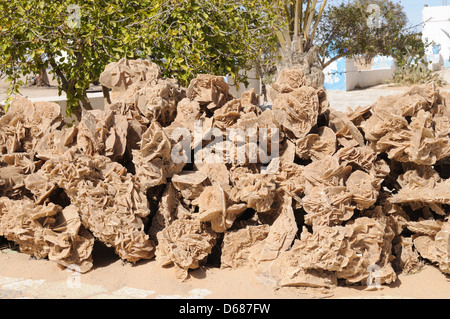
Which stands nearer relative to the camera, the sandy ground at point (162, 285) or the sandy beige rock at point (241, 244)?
the sandy ground at point (162, 285)

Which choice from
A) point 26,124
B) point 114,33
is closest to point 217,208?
point 26,124

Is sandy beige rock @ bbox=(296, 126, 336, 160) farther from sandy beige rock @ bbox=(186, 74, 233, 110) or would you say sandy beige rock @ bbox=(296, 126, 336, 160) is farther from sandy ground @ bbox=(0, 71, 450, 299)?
sandy ground @ bbox=(0, 71, 450, 299)

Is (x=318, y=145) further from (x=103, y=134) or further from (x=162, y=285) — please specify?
(x=103, y=134)

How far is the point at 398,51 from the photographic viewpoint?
21.4 meters

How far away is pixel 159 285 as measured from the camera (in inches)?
126

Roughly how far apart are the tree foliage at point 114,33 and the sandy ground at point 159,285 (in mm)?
2420

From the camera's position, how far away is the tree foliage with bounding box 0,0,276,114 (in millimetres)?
5133

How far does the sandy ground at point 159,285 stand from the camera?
3.02 meters

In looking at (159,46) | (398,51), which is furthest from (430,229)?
(398,51)

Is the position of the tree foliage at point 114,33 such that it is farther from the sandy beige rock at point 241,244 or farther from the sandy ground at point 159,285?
the sandy ground at point 159,285

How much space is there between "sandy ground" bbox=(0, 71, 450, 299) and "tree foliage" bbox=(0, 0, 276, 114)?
7.94 feet

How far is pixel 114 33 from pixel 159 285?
10.6ft

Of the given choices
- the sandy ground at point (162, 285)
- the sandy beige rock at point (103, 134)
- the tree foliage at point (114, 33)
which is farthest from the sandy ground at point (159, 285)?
the tree foliage at point (114, 33)
